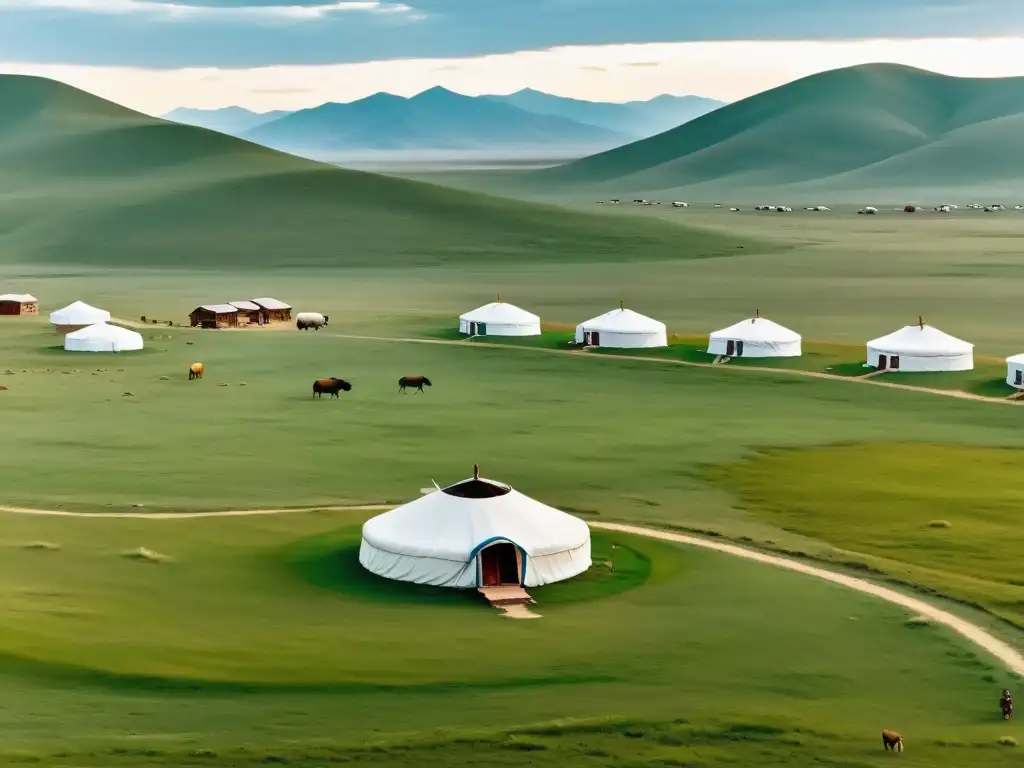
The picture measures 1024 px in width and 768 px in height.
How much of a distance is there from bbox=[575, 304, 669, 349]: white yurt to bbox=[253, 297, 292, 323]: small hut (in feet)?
81.2

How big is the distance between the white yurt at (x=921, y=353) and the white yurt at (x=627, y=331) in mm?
13186

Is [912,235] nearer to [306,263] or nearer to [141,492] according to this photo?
[306,263]

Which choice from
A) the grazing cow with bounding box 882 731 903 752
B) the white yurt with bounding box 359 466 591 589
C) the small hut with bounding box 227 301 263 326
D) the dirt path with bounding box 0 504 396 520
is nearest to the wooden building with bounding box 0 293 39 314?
the small hut with bounding box 227 301 263 326

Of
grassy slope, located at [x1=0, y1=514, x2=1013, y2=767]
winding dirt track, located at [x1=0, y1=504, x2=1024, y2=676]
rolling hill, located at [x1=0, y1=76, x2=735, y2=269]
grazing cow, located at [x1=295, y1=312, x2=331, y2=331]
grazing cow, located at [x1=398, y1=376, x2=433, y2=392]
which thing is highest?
rolling hill, located at [x1=0, y1=76, x2=735, y2=269]

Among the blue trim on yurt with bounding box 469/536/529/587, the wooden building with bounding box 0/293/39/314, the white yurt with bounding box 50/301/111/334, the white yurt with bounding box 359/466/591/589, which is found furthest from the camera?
the wooden building with bounding box 0/293/39/314

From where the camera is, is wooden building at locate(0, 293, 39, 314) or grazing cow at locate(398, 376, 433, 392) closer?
grazing cow at locate(398, 376, 433, 392)

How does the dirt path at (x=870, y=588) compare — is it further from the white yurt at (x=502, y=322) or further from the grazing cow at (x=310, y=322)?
the grazing cow at (x=310, y=322)

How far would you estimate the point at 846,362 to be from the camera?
7538 centimetres

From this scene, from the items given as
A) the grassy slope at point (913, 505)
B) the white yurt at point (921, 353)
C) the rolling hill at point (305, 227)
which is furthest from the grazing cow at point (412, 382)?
the rolling hill at point (305, 227)

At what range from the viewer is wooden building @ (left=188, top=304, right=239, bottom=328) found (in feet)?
309

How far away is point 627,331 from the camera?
81.4 m

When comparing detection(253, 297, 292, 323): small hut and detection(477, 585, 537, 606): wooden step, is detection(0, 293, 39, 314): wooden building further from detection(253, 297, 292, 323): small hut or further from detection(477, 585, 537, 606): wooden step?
detection(477, 585, 537, 606): wooden step

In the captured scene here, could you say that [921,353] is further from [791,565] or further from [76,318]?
[76,318]

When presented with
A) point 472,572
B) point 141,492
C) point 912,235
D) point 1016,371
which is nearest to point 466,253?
point 912,235
